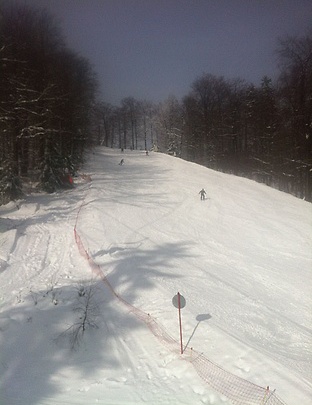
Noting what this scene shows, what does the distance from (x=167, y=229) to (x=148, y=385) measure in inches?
472

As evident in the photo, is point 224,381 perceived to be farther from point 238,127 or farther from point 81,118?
point 238,127

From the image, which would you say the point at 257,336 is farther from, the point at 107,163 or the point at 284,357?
the point at 107,163

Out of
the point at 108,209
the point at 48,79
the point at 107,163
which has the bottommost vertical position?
the point at 108,209

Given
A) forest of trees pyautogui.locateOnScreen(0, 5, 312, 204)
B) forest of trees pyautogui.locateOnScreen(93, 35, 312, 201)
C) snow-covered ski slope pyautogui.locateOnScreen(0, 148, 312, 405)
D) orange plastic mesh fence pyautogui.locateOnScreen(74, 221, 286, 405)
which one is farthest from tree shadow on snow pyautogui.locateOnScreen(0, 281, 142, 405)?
forest of trees pyautogui.locateOnScreen(93, 35, 312, 201)

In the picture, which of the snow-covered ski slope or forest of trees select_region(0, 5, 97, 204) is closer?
the snow-covered ski slope

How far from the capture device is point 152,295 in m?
10.7

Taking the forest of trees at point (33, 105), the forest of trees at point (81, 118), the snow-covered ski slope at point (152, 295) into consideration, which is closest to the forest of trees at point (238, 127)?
the forest of trees at point (81, 118)

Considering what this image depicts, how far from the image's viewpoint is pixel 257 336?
8.58 m

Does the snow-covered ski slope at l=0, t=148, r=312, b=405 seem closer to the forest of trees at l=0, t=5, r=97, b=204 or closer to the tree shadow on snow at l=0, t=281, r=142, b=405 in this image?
the tree shadow on snow at l=0, t=281, r=142, b=405

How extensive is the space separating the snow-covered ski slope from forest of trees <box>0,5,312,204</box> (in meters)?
4.82

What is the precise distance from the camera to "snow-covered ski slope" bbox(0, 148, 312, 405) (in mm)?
6703

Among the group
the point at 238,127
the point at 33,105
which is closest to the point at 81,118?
the point at 33,105

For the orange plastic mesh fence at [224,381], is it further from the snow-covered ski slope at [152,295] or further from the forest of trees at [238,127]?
the forest of trees at [238,127]

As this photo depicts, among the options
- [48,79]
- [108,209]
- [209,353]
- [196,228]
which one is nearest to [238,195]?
[196,228]
